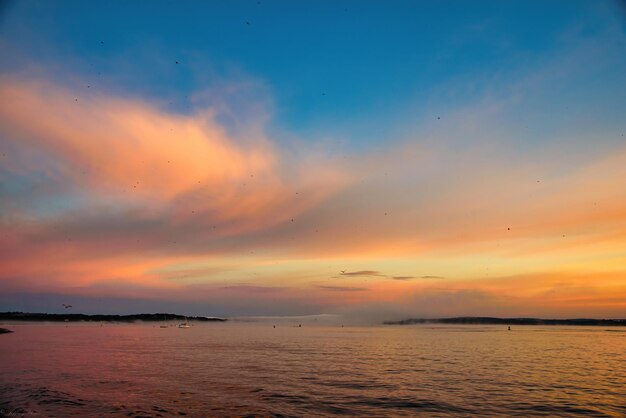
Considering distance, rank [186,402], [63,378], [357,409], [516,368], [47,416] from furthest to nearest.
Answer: [516,368], [63,378], [186,402], [357,409], [47,416]

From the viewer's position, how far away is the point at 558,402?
33625mm

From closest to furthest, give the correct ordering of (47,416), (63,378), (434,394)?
(47,416), (434,394), (63,378)

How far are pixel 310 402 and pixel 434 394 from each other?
10707mm

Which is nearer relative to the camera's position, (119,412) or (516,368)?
(119,412)

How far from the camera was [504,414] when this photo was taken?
2969cm

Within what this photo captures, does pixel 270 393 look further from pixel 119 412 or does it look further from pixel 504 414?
pixel 504 414

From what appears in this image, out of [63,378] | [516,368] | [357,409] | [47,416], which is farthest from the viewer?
[516,368]

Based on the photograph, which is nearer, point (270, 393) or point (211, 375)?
point (270, 393)

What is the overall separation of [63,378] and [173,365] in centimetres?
1494

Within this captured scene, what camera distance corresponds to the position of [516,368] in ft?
181

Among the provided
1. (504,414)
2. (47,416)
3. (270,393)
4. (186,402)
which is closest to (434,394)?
(504,414)

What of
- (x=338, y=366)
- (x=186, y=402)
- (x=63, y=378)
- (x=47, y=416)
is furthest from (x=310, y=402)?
(x=63, y=378)

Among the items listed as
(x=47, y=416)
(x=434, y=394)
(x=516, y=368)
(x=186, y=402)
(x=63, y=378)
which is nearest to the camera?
(x=47, y=416)

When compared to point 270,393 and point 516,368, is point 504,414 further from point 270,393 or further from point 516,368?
point 516,368
